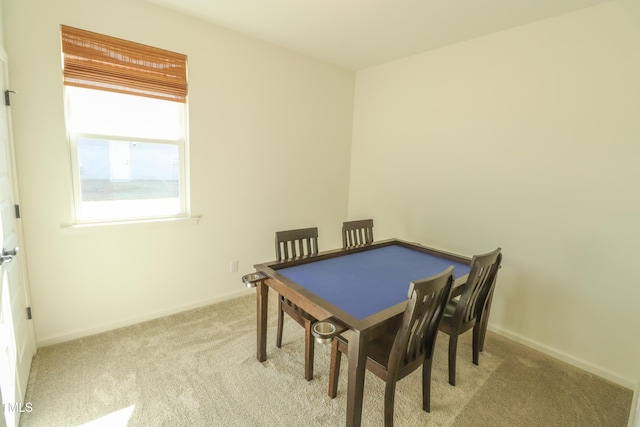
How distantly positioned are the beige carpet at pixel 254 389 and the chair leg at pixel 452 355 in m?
0.06

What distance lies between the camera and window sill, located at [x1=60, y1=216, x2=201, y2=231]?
2.19 m

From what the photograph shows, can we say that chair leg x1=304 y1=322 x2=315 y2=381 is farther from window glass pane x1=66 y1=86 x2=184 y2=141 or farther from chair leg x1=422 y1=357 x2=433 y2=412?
window glass pane x1=66 y1=86 x2=184 y2=141

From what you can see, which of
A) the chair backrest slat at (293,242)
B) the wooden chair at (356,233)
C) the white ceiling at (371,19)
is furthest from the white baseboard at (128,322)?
the white ceiling at (371,19)

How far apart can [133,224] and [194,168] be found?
26.4 inches

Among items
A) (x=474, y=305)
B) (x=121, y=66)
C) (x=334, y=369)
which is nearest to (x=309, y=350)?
(x=334, y=369)

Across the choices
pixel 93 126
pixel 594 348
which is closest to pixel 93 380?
pixel 93 126

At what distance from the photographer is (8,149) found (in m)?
1.81

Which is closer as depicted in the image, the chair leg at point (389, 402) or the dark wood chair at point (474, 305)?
the chair leg at point (389, 402)

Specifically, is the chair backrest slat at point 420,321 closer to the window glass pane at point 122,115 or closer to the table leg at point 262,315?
the table leg at point 262,315

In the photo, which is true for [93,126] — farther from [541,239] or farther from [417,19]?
[541,239]

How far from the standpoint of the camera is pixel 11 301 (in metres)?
1.62

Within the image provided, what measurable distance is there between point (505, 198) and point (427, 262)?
94 cm

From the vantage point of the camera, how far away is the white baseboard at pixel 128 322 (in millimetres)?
2195

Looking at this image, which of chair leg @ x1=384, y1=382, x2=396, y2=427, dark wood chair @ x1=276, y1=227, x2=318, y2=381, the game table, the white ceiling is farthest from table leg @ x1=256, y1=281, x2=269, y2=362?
the white ceiling
